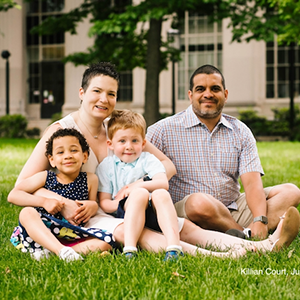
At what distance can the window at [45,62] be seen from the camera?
25031mm

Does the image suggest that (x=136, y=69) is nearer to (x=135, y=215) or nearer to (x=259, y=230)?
(x=259, y=230)

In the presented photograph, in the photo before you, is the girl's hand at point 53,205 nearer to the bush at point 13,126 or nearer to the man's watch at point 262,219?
the man's watch at point 262,219

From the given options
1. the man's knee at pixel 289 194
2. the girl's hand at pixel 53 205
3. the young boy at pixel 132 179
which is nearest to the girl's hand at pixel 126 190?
the young boy at pixel 132 179

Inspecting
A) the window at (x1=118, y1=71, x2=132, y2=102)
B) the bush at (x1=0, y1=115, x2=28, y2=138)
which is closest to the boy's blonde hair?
the bush at (x1=0, y1=115, x2=28, y2=138)

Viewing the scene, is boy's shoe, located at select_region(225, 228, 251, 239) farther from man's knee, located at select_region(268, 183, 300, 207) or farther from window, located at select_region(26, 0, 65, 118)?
window, located at select_region(26, 0, 65, 118)

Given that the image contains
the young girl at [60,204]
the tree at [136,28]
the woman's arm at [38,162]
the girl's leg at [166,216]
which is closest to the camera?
Answer: the girl's leg at [166,216]

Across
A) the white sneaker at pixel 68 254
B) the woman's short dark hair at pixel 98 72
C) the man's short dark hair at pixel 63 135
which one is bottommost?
the white sneaker at pixel 68 254

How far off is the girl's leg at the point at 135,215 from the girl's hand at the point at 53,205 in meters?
0.48

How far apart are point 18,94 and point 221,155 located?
22.1 m

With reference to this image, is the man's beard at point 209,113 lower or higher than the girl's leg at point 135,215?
higher

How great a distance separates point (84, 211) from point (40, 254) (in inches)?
17.1

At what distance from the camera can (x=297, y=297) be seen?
8.74 feet

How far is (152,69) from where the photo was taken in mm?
15906

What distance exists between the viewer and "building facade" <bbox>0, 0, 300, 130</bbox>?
71.1ft
